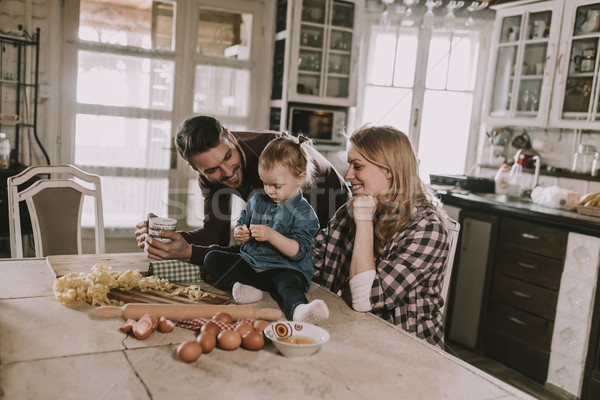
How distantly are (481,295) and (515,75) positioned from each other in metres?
1.70

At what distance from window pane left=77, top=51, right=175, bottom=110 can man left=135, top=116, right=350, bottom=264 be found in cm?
230

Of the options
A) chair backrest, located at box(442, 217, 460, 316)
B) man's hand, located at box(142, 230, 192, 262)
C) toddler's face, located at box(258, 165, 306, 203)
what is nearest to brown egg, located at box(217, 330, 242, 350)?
man's hand, located at box(142, 230, 192, 262)

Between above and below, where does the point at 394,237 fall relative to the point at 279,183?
below

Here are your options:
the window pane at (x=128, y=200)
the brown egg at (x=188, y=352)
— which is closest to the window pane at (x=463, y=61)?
the window pane at (x=128, y=200)

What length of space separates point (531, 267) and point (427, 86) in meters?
2.40

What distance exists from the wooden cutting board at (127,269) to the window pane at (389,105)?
3.40 m

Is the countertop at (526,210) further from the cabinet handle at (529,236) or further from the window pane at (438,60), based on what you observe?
the window pane at (438,60)

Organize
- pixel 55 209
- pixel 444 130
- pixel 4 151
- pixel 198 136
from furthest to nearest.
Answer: pixel 444 130, pixel 4 151, pixel 55 209, pixel 198 136

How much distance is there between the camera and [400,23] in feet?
15.6

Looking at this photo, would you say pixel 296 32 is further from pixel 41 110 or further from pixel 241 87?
pixel 41 110

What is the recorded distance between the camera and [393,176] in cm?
168

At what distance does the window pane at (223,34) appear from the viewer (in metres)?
4.53

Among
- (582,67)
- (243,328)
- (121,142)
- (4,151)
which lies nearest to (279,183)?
(243,328)

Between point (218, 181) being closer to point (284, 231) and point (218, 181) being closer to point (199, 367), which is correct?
point (284, 231)
